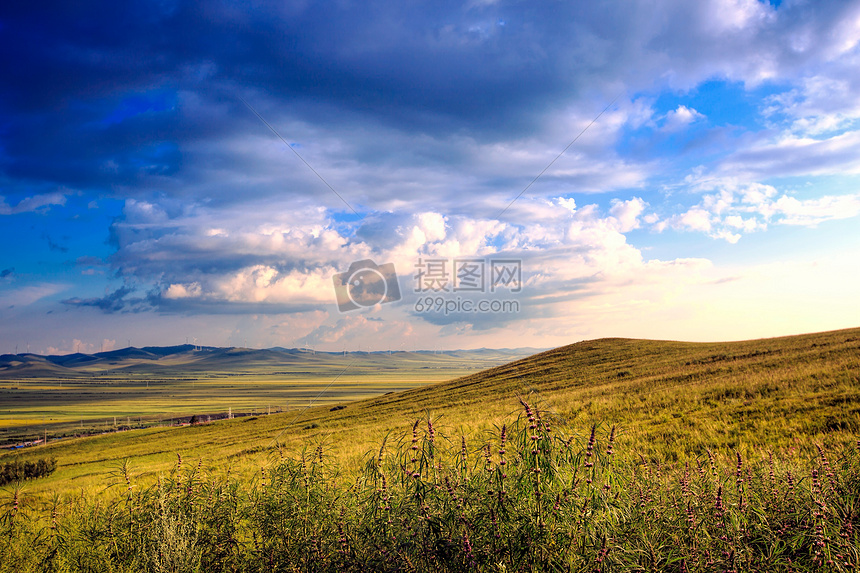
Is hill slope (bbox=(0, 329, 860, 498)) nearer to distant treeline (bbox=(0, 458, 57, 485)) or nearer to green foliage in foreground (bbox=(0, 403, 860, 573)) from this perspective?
green foliage in foreground (bbox=(0, 403, 860, 573))

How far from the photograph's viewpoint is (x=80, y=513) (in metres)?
7.07

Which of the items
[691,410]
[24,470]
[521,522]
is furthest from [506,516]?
[24,470]

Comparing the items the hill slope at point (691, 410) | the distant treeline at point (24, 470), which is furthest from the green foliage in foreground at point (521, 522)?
the distant treeline at point (24, 470)

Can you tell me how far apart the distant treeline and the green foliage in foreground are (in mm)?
43050

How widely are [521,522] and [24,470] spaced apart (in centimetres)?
4969

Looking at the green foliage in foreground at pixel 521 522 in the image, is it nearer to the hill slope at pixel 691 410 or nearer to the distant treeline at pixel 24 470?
the hill slope at pixel 691 410

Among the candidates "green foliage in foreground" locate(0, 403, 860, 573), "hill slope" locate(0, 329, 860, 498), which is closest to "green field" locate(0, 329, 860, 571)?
"green foliage in foreground" locate(0, 403, 860, 573)

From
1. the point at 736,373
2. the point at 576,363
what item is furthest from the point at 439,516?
the point at 576,363

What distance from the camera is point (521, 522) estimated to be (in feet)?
13.1

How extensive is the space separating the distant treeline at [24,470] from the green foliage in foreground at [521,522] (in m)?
43.1

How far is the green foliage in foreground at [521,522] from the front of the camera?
378 cm

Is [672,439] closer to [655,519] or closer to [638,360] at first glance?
[655,519]

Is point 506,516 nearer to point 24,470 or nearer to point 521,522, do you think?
point 521,522

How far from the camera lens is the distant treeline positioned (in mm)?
36172
